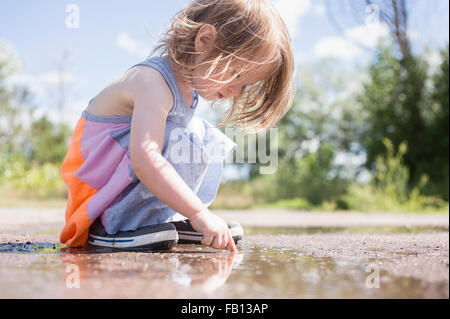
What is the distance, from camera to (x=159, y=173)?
4.62 feet

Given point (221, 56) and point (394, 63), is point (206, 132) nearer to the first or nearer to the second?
point (221, 56)

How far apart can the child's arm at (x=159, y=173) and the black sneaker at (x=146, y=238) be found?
11 cm

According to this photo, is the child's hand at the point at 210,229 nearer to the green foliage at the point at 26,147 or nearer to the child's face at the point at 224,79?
the child's face at the point at 224,79

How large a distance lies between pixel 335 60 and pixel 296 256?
57.9 ft

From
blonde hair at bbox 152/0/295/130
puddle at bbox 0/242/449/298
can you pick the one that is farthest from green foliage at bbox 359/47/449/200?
puddle at bbox 0/242/449/298

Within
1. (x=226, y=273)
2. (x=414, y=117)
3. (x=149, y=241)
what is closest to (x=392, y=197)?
(x=414, y=117)

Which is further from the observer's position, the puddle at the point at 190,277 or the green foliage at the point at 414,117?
the green foliage at the point at 414,117

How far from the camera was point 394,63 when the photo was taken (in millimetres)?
8055

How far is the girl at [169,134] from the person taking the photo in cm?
144

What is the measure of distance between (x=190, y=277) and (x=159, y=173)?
1.64ft

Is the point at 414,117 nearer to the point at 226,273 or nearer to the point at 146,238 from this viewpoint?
the point at 146,238

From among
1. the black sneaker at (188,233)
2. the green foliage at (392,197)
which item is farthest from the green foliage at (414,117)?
the black sneaker at (188,233)
